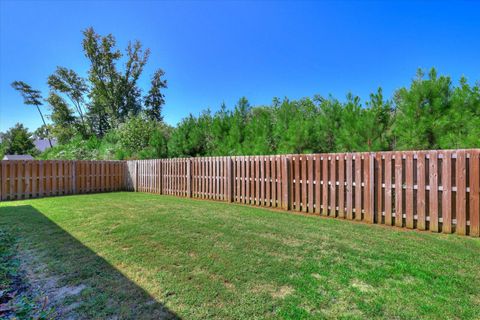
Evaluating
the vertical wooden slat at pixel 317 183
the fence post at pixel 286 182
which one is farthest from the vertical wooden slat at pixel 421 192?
the fence post at pixel 286 182

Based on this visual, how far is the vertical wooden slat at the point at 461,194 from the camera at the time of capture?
159 inches

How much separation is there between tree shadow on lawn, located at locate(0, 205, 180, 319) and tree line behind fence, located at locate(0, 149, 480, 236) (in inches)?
176

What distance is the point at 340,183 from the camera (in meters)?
5.50

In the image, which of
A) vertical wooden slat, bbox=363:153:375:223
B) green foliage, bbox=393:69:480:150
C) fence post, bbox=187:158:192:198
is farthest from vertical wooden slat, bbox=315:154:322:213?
fence post, bbox=187:158:192:198

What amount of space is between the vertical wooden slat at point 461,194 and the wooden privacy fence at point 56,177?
1311 cm

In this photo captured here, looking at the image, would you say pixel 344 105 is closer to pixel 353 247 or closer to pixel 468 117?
pixel 468 117

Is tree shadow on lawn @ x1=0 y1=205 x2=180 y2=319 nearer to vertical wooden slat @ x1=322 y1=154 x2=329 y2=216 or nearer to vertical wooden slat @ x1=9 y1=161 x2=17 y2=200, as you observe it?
vertical wooden slat @ x1=322 y1=154 x2=329 y2=216

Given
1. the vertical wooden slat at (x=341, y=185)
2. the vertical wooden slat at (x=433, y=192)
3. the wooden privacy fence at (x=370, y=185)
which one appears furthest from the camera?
the vertical wooden slat at (x=341, y=185)

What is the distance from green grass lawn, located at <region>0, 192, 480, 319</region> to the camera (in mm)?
2029

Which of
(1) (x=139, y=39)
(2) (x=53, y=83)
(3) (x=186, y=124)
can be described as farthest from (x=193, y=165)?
(2) (x=53, y=83)

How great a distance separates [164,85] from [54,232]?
3073cm

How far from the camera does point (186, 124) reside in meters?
11.8

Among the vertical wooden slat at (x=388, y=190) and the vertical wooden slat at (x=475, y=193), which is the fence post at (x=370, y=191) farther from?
the vertical wooden slat at (x=475, y=193)

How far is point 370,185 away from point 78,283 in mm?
5017
